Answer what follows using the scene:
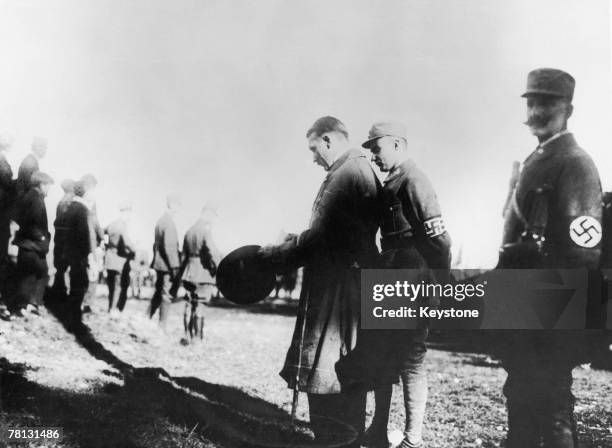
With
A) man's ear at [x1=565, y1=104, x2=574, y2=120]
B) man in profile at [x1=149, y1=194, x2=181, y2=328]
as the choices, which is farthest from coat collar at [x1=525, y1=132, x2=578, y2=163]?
man in profile at [x1=149, y1=194, x2=181, y2=328]

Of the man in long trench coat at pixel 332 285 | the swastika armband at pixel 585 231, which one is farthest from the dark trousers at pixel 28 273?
the swastika armband at pixel 585 231

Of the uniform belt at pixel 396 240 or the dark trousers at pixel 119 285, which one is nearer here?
the uniform belt at pixel 396 240

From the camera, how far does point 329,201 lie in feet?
8.68

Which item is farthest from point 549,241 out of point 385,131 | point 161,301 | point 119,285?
point 119,285

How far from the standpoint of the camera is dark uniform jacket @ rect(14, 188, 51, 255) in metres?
3.63

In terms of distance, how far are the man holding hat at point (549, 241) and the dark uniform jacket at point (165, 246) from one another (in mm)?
2096

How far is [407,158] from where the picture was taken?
10.3 feet

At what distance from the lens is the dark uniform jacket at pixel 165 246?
11.9 ft

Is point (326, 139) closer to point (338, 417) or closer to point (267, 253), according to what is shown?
point (267, 253)

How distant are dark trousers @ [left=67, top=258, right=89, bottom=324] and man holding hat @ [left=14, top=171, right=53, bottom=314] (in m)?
0.34

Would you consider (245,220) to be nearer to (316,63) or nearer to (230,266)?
(230,266)

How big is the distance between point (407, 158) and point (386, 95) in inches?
19.6

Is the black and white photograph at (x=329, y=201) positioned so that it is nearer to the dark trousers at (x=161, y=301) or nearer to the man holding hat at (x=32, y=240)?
the man holding hat at (x=32, y=240)

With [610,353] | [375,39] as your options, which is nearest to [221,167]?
Answer: [375,39]
